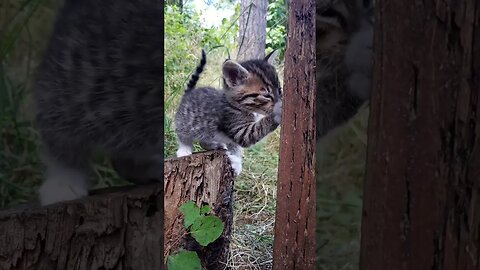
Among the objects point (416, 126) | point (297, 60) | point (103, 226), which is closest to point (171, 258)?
point (297, 60)

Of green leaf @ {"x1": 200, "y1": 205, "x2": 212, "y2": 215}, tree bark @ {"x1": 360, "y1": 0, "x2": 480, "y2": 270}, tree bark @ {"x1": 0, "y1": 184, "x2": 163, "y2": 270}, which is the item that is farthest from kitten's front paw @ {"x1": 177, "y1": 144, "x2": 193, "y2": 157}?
tree bark @ {"x1": 360, "y1": 0, "x2": 480, "y2": 270}

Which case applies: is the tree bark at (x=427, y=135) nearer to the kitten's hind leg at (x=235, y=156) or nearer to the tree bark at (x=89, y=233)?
the tree bark at (x=89, y=233)

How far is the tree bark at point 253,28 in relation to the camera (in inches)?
111

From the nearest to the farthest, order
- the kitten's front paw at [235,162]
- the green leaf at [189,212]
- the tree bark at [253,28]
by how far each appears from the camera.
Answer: the green leaf at [189,212] → the kitten's front paw at [235,162] → the tree bark at [253,28]

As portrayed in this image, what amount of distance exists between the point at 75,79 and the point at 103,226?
0.19m

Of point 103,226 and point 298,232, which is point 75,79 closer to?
point 103,226

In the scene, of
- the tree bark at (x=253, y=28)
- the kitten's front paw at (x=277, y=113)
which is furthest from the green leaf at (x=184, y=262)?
the tree bark at (x=253, y=28)

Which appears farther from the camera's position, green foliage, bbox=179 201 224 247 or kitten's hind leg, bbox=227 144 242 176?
kitten's hind leg, bbox=227 144 242 176

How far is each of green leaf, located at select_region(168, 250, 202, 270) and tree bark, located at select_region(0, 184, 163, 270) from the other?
1.36 metres

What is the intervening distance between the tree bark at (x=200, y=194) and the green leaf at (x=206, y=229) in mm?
67

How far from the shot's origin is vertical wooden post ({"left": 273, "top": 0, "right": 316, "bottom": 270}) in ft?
5.47

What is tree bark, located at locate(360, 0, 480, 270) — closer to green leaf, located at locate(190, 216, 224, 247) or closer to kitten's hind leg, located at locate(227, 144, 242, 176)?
green leaf, located at locate(190, 216, 224, 247)

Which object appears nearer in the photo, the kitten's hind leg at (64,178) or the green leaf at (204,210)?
the kitten's hind leg at (64,178)

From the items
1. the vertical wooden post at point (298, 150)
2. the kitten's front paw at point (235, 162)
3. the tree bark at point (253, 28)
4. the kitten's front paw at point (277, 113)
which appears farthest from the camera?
the tree bark at point (253, 28)
